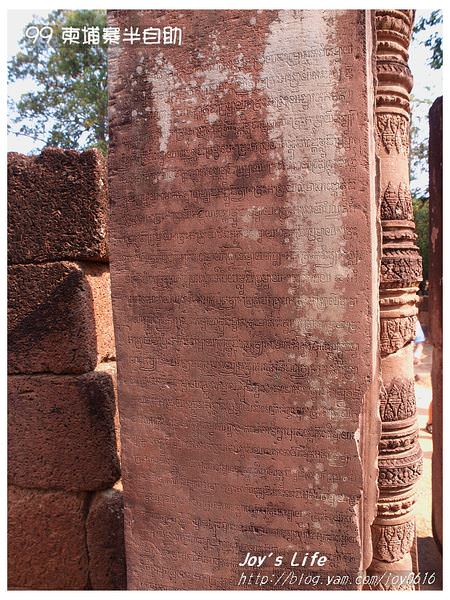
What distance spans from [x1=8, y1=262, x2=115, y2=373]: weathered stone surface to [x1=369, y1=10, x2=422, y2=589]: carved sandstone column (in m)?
1.46

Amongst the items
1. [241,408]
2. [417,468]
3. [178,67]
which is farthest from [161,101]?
[417,468]

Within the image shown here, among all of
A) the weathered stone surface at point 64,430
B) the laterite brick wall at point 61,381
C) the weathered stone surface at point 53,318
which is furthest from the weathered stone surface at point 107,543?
the weathered stone surface at point 53,318

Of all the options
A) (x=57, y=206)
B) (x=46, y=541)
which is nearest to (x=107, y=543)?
(x=46, y=541)

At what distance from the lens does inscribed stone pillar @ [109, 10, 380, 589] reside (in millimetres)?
1755

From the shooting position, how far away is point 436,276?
8.54 feet

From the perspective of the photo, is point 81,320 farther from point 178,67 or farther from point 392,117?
point 392,117

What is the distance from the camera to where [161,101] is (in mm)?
1937

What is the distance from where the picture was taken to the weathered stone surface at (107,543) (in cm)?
253

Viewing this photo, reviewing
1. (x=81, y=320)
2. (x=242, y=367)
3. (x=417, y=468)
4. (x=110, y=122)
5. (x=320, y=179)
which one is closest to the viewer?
(x=320, y=179)

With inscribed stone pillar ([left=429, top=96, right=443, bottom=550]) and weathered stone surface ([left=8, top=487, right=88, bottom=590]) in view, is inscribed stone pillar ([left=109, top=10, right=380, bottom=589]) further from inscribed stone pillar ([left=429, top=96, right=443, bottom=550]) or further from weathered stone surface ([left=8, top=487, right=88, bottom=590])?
inscribed stone pillar ([left=429, top=96, right=443, bottom=550])

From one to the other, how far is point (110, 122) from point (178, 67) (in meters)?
0.36

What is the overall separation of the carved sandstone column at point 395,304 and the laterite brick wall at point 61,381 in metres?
1.35

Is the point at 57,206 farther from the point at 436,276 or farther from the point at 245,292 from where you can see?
the point at 436,276

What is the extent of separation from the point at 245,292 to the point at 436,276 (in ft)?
4.25
